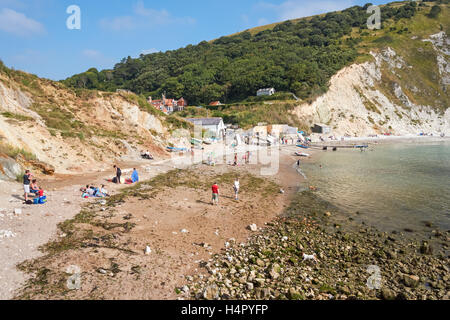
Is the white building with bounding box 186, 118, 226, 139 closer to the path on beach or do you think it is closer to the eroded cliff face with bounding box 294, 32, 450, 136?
the eroded cliff face with bounding box 294, 32, 450, 136

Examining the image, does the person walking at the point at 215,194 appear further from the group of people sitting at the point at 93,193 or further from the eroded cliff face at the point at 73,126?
the eroded cliff face at the point at 73,126

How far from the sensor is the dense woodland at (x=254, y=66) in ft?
294

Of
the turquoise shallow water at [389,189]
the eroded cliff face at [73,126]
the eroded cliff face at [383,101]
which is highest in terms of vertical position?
the eroded cliff face at [383,101]

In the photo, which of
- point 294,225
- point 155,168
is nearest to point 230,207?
point 294,225

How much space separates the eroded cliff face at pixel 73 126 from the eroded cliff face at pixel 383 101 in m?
54.2

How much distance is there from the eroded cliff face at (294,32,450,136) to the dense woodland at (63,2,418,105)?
6.32 meters

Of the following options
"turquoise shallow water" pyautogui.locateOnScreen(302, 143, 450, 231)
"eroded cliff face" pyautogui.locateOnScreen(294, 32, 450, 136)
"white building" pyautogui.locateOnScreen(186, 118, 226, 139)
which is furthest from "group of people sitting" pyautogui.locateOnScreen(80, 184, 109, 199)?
"eroded cliff face" pyautogui.locateOnScreen(294, 32, 450, 136)

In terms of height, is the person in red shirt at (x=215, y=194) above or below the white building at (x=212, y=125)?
below

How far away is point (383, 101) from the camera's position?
307 feet

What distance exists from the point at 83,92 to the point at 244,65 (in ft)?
280

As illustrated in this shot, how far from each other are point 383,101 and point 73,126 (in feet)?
337

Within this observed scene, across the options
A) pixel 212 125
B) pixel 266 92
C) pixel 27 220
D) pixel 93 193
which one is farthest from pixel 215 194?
pixel 266 92

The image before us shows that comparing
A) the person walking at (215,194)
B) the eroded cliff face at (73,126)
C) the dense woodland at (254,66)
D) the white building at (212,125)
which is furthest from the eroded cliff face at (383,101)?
the person walking at (215,194)

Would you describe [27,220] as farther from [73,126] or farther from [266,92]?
[266,92]
